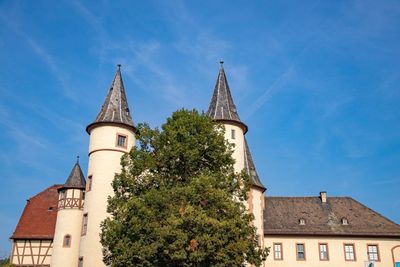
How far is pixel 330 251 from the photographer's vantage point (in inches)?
1645

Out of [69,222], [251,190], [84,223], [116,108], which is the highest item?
[116,108]

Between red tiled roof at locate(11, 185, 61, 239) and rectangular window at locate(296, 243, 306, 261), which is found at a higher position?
red tiled roof at locate(11, 185, 61, 239)

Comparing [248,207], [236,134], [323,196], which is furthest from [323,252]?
[236,134]

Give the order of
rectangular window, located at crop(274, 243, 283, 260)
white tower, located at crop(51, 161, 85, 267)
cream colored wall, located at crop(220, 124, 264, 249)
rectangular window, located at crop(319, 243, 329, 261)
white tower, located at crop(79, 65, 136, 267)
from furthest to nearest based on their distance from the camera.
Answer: rectangular window, located at crop(274, 243, 283, 260) < rectangular window, located at crop(319, 243, 329, 261) < white tower, located at crop(51, 161, 85, 267) < cream colored wall, located at crop(220, 124, 264, 249) < white tower, located at crop(79, 65, 136, 267)

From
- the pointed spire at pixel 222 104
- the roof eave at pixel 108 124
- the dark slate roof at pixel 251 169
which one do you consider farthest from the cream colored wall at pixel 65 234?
the dark slate roof at pixel 251 169

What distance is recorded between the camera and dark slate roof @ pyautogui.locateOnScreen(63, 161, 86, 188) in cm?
3972

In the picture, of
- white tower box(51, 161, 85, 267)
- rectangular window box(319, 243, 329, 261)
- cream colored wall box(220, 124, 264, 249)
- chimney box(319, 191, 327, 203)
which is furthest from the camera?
chimney box(319, 191, 327, 203)

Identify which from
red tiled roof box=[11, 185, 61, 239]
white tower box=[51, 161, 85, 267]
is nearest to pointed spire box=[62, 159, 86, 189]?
white tower box=[51, 161, 85, 267]

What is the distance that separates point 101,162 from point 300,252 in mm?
20623

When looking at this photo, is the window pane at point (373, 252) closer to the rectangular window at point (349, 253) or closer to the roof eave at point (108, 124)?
the rectangular window at point (349, 253)

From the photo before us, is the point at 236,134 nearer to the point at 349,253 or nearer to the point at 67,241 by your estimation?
the point at 349,253

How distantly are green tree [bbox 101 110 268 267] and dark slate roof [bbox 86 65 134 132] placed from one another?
371 inches

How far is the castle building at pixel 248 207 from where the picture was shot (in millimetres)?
36156

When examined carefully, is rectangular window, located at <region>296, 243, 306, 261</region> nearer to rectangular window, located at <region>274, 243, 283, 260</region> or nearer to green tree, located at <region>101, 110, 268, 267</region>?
rectangular window, located at <region>274, 243, 283, 260</region>
